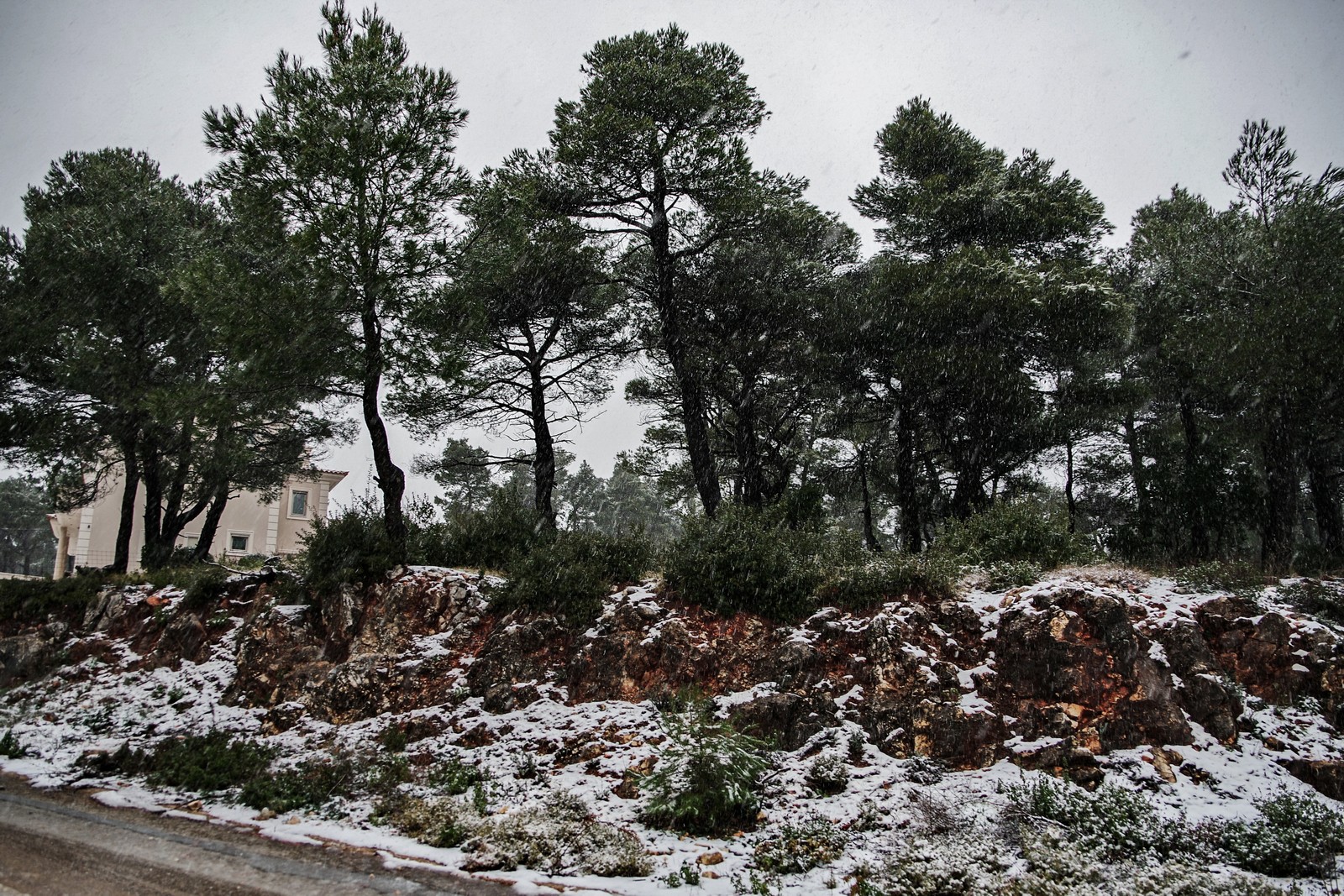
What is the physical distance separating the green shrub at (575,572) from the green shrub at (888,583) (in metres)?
3.36

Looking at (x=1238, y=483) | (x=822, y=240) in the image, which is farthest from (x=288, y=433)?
(x=1238, y=483)

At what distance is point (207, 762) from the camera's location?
29.0 feet

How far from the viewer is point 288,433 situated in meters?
18.4

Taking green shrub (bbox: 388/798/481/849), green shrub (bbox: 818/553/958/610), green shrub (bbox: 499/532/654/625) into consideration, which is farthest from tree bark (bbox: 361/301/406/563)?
green shrub (bbox: 818/553/958/610)

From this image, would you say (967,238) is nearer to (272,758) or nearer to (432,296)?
(432,296)

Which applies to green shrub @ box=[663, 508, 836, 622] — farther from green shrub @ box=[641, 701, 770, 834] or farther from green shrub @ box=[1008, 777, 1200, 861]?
green shrub @ box=[1008, 777, 1200, 861]

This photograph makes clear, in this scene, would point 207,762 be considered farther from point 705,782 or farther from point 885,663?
point 885,663

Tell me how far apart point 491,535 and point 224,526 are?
86.2ft

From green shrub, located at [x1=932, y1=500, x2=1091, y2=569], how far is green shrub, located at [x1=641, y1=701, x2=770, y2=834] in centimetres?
577

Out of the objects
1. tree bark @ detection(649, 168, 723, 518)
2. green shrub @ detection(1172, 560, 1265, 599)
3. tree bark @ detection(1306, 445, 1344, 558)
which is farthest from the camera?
tree bark @ detection(649, 168, 723, 518)

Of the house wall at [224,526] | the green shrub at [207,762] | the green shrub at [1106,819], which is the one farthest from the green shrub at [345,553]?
the house wall at [224,526]

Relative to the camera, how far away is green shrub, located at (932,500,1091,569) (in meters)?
11.3

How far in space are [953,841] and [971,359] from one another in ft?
37.8

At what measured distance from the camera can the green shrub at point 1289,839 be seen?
589 centimetres
